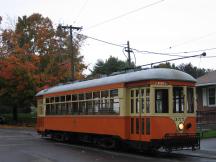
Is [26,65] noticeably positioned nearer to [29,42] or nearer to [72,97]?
[29,42]

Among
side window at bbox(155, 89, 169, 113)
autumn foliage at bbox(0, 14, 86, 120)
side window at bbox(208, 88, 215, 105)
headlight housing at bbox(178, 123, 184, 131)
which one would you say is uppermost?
autumn foliage at bbox(0, 14, 86, 120)

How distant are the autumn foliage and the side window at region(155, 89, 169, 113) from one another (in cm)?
2751

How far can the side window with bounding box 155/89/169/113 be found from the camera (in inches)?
706

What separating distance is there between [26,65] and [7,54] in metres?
3.32

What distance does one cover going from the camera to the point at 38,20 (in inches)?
1924

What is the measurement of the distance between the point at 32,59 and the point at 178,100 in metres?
29.4

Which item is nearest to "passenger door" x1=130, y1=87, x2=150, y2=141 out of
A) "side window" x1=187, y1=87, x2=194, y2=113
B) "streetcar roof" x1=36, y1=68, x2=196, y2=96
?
"streetcar roof" x1=36, y1=68, x2=196, y2=96

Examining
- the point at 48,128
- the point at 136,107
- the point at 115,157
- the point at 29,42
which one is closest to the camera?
the point at 115,157

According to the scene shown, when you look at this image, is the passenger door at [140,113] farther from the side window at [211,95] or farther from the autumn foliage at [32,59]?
the autumn foliage at [32,59]

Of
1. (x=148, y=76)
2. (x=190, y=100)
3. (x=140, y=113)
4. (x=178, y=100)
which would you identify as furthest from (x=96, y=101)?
(x=190, y=100)

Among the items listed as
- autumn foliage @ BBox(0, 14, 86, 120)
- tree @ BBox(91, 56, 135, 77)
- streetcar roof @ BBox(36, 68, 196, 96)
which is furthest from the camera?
tree @ BBox(91, 56, 135, 77)

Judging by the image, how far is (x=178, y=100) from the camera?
722 inches

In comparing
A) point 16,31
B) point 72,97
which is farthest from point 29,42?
point 72,97

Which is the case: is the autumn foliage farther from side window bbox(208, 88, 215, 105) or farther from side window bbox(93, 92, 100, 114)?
side window bbox(93, 92, 100, 114)
